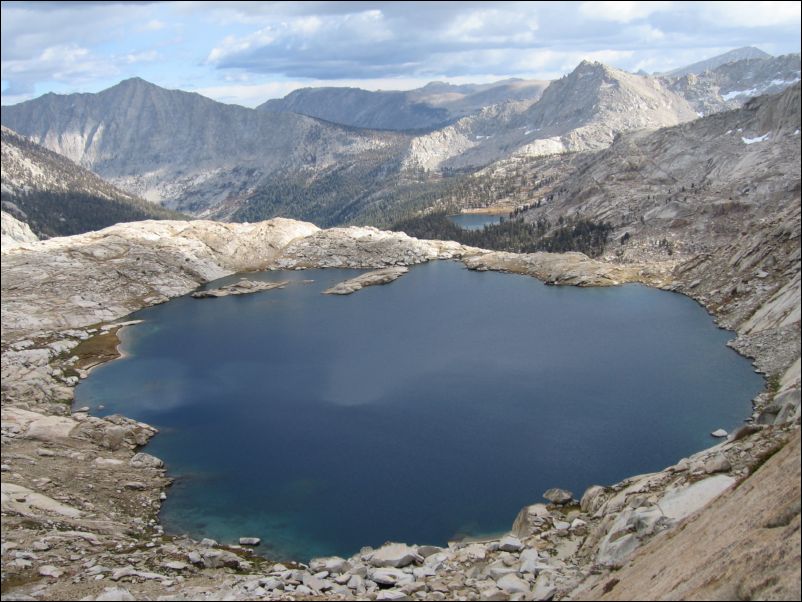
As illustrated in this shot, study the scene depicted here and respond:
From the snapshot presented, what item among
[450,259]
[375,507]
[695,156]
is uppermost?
[695,156]

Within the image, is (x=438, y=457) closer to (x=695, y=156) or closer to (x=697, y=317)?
(x=697, y=317)

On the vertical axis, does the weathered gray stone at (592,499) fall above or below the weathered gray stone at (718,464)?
below

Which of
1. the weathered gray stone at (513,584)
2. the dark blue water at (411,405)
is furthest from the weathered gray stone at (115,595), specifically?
the weathered gray stone at (513,584)

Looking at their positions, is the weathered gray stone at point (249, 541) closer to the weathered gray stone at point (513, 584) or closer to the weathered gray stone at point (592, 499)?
the weathered gray stone at point (513, 584)

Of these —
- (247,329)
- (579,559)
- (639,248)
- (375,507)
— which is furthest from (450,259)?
(579,559)

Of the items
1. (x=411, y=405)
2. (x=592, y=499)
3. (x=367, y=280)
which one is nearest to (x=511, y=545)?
(x=592, y=499)

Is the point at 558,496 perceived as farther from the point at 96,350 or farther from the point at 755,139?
the point at 755,139

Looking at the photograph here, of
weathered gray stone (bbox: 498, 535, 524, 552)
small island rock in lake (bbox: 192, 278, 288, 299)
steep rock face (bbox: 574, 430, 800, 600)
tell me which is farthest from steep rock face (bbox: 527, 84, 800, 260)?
steep rock face (bbox: 574, 430, 800, 600)
